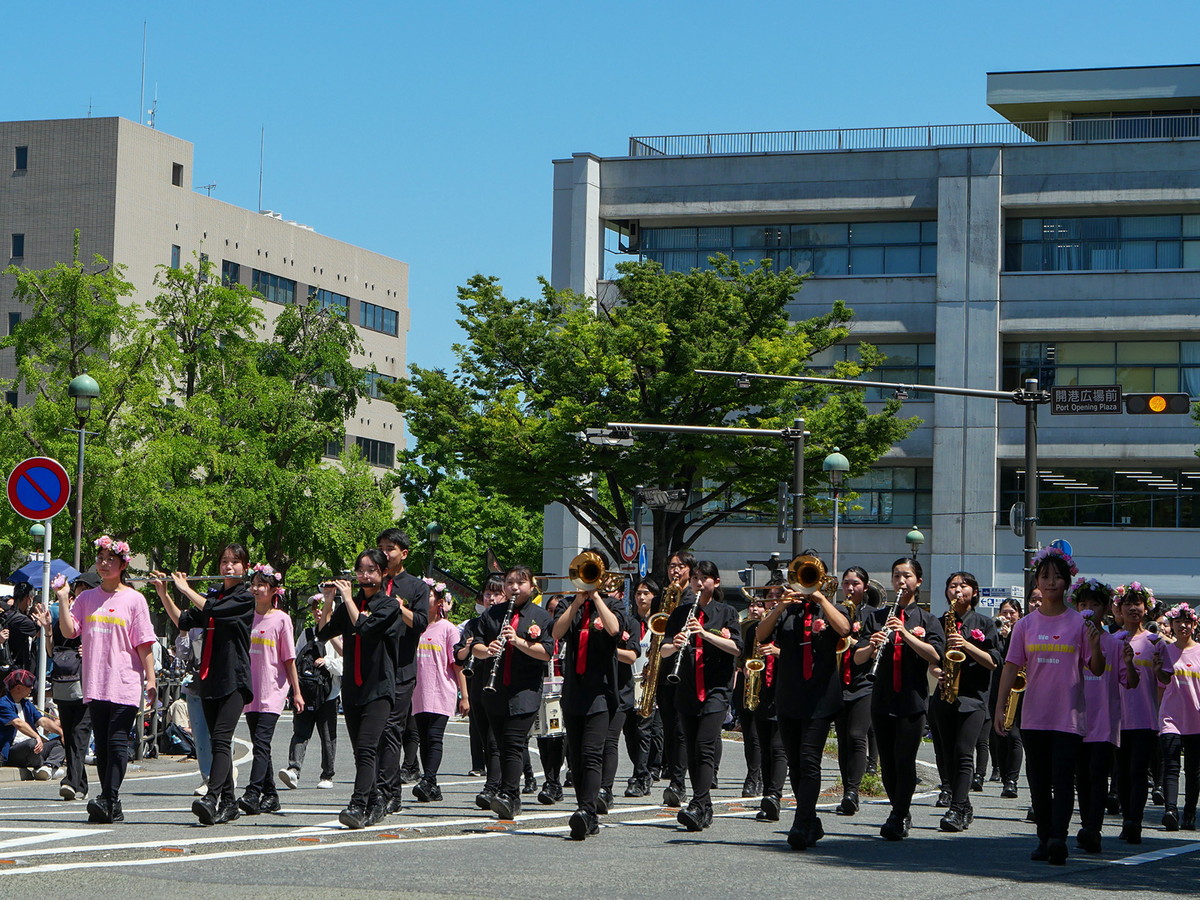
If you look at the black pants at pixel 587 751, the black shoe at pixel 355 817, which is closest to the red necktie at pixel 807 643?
the black pants at pixel 587 751

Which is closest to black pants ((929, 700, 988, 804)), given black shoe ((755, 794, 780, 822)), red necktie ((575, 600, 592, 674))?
black shoe ((755, 794, 780, 822))

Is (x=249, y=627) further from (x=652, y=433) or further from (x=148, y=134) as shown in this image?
(x=148, y=134)

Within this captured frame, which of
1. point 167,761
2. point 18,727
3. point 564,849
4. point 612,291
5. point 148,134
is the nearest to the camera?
point 564,849

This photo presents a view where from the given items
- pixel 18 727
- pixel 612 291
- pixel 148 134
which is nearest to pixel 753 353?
pixel 612 291

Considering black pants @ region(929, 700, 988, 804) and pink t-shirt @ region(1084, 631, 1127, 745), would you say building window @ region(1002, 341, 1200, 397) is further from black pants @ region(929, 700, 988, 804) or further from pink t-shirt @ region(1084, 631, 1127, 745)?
pink t-shirt @ region(1084, 631, 1127, 745)

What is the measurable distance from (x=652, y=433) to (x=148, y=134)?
4129 centimetres

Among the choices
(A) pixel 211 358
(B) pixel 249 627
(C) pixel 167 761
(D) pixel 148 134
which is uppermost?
(D) pixel 148 134

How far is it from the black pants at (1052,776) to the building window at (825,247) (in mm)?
40769

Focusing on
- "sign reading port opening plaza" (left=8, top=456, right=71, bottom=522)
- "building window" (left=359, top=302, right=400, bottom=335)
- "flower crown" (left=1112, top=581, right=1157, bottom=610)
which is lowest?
"flower crown" (left=1112, top=581, right=1157, bottom=610)

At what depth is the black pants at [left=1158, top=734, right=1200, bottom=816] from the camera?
→ 43.2 ft

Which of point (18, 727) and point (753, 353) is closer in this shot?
point (18, 727)

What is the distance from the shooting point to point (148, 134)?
228 feet

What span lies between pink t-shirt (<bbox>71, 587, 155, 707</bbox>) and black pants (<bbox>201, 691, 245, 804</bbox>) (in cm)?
60

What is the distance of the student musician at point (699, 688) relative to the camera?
11508mm
